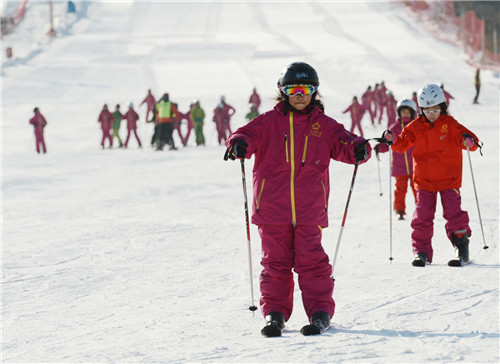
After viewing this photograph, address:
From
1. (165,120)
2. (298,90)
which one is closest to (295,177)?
(298,90)

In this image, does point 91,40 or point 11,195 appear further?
point 91,40

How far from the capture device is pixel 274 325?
437 centimetres

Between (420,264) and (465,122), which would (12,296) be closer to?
(420,264)

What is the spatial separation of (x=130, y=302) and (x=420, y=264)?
7.52ft

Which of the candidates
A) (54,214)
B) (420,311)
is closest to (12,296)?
(420,311)

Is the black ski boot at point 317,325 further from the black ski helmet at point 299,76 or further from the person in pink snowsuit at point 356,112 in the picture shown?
the person in pink snowsuit at point 356,112

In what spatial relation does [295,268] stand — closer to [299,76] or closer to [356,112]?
[299,76]

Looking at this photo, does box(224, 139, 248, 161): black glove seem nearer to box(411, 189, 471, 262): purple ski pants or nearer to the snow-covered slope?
the snow-covered slope

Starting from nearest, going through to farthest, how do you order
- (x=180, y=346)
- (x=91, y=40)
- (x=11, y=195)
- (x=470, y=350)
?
(x=470, y=350), (x=180, y=346), (x=11, y=195), (x=91, y=40)

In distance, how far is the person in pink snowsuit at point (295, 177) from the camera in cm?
446

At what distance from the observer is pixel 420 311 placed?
481 cm

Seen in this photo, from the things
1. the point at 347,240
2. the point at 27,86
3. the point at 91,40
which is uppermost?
the point at 91,40

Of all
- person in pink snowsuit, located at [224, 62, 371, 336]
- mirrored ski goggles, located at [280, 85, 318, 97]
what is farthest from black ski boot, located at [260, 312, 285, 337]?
mirrored ski goggles, located at [280, 85, 318, 97]

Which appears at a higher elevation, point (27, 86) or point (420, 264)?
point (27, 86)
